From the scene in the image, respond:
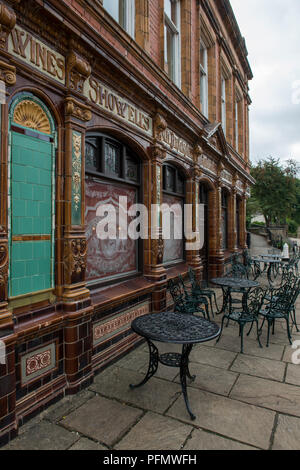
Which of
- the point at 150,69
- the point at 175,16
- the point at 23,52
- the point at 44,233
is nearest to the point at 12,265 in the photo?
the point at 44,233

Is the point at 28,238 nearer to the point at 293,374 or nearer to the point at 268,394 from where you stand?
the point at 268,394

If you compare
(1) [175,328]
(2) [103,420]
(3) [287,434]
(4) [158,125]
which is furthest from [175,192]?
(3) [287,434]

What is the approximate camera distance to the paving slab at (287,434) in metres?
2.65

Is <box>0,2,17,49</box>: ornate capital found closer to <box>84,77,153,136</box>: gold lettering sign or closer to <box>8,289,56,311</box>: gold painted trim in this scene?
<box>84,77,153,136</box>: gold lettering sign

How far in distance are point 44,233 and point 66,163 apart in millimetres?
884

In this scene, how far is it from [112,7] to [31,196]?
12.9ft

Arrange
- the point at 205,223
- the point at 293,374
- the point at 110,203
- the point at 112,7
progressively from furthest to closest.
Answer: the point at 205,223 → the point at 112,7 → the point at 110,203 → the point at 293,374

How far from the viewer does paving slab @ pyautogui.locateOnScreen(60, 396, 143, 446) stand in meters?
2.80

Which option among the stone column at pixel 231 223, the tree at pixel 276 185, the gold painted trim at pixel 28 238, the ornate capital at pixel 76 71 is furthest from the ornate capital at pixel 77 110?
the tree at pixel 276 185

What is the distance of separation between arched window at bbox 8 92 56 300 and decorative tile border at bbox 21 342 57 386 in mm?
643

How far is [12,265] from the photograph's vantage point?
310 centimetres

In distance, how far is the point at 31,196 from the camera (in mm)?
3271

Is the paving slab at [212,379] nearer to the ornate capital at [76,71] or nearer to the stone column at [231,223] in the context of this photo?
the ornate capital at [76,71]

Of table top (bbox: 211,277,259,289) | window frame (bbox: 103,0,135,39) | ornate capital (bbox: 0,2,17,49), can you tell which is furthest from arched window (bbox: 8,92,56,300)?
table top (bbox: 211,277,259,289)
